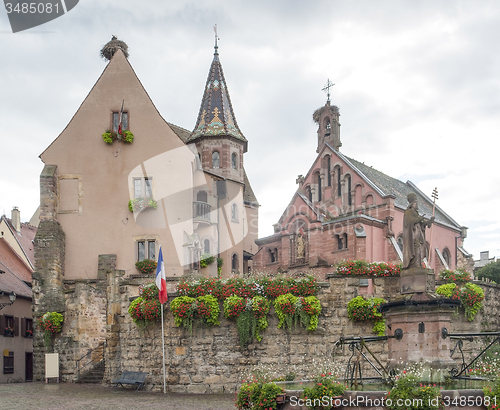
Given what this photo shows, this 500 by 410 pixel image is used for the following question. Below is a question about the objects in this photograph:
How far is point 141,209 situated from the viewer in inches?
1185

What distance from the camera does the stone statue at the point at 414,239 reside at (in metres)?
14.1

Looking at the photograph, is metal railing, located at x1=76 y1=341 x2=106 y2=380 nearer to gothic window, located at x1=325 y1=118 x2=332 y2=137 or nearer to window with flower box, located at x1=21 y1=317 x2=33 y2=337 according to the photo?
window with flower box, located at x1=21 y1=317 x2=33 y2=337

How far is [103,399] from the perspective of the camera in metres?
17.2

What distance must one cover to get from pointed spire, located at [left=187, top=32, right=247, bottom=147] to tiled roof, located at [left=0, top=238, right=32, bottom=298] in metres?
13.9

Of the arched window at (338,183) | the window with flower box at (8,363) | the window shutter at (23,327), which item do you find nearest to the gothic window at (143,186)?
the window shutter at (23,327)

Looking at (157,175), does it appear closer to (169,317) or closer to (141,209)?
(141,209)

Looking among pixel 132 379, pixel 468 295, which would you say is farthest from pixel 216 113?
pixel 132 379

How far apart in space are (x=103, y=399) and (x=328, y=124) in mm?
39885

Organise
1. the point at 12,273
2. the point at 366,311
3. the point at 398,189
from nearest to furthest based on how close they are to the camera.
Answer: the point at 366,311
the point at 12,273
the point at 398,189

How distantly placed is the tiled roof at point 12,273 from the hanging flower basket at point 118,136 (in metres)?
10.5

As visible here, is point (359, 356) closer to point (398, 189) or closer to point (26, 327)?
point (26, 327)

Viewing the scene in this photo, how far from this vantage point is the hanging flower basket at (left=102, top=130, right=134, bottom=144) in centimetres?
3069

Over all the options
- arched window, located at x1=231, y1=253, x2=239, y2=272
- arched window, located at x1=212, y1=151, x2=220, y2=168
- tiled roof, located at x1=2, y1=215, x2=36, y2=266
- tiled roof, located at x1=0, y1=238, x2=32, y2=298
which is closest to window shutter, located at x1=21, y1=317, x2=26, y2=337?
tiled roof, located at x1=0, y1=238, x2=32, y2=298

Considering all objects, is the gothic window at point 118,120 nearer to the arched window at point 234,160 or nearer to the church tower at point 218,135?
the church tower at point 218,135
